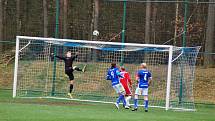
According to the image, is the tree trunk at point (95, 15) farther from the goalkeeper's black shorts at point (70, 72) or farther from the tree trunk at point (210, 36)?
the tree trunk at point (210, 36)

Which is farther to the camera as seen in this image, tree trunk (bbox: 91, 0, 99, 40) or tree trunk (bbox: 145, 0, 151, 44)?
tree trunk (bbox: 91, 0, 99, 40)

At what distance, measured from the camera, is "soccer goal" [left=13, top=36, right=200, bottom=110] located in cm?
2158

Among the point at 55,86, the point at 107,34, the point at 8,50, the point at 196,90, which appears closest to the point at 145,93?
the point at 55,86

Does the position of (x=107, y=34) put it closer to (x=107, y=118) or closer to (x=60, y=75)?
(x=60, y=75)

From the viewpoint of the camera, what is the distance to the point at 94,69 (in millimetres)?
23438

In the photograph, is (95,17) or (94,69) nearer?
(94,69)

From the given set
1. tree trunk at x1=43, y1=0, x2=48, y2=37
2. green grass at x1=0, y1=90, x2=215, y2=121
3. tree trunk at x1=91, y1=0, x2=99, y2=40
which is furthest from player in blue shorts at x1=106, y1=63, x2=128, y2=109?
tree trunk at x1=43, y1=0, x2=48, y2=37

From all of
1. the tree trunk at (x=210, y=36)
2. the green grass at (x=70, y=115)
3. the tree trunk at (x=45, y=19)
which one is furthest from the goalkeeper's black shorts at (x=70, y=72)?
the tree trunk at (x=210, y=36)

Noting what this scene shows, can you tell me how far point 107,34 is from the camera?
28.0m

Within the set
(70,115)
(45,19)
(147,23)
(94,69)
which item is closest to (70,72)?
(94,69)

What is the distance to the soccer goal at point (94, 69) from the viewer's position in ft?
70.8

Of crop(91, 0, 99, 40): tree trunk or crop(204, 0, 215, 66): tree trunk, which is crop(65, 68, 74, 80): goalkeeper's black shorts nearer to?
crop(91, 0, 99, 40): tree trunk

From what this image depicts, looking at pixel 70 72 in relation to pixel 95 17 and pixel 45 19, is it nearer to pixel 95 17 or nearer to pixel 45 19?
pixel 95 17

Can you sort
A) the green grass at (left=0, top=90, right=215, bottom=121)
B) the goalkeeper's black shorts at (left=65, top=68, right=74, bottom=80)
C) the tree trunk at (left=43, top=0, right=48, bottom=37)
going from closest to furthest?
the green grass at (left=0, top=90, right=215, bottom=121) → the goalkeeper's black shorts at (left=65, top=68, right=74, bottom=80) → the tree trunk at (left=43, top=0, right=48, bottom=37)
